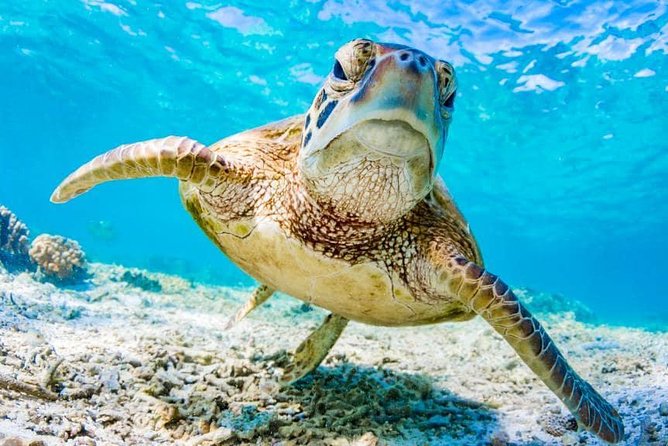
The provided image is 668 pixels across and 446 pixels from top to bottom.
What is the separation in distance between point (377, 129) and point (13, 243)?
9.12 m

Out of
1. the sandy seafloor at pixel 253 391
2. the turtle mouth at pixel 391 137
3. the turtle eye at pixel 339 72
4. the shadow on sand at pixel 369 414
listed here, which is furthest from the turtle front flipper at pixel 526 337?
the turtle eye at pixel 339 72

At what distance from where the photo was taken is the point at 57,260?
8000mm

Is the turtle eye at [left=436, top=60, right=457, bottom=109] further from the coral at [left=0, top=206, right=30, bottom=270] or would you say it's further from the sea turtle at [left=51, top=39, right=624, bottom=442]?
the coral at [left=0, top=206, right=30, bottom=270]

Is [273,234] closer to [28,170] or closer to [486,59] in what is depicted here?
[486,59]

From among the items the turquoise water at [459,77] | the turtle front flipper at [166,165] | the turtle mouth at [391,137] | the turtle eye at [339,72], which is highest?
the turquoise water at [459,77]

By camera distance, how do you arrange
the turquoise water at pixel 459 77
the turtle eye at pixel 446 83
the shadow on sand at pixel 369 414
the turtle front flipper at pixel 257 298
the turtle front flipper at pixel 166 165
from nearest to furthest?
the turtle eye at pixel 446 83 < the shadow on sand at pixel 369 414 < the turtle front flipper at pixel 166 165 < the turtle front flipper at pixel 257 298 < the turquoise water at pixel 459 77

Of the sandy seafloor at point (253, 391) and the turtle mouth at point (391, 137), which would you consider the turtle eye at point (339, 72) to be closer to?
the turtle mouth at point (391, 137)

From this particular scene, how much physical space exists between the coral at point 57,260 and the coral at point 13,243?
0.19 metres

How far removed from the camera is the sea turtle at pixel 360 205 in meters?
2.02

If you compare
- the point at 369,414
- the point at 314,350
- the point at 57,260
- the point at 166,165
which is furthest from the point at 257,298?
the point at 57,260

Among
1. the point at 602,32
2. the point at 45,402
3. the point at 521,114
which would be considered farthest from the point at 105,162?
the point at 521,114

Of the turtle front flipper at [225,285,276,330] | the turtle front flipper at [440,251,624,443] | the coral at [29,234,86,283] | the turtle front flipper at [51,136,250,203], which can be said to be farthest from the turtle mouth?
the coral at [29,234,86,283]

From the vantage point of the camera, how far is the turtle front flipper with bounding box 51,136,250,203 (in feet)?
8.66

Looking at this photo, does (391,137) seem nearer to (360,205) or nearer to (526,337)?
(360,205)
